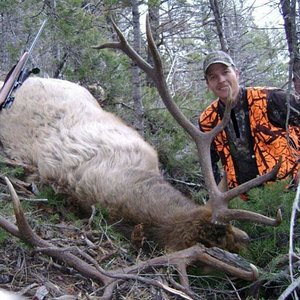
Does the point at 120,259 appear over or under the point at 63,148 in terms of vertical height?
under

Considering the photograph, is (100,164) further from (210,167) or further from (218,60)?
(218,60)

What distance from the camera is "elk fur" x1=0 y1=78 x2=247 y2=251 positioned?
4.05m

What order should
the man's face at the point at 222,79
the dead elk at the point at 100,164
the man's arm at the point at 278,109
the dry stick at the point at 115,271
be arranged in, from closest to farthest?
1. the dry stick at the point at 115,271
2. the dead elk at the point at 100,164
3. the man's arm at the point at 278,109
4. the man's face at the point at 222,79

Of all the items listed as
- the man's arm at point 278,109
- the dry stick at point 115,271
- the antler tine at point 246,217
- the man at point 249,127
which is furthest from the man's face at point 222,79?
the dry stick at point 115,271

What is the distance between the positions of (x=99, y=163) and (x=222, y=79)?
148 centimetres

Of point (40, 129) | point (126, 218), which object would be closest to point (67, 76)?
point (40, 129)

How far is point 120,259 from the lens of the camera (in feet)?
12.2

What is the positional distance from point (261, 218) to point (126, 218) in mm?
1219

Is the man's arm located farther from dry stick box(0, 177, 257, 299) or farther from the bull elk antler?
dry stick box(0, 177, 257, 299)

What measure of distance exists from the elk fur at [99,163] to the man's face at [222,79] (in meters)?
0.91

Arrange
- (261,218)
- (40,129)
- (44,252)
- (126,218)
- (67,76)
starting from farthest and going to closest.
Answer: (67,76), (40,129), (126,218), (261,218), (44,252)

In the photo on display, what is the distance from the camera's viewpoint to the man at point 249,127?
5.15 metres

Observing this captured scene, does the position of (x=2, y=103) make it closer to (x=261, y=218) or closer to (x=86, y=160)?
(x=86, y=160)

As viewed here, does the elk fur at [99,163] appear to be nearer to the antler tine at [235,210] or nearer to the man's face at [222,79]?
the antler tine at [235,210]
